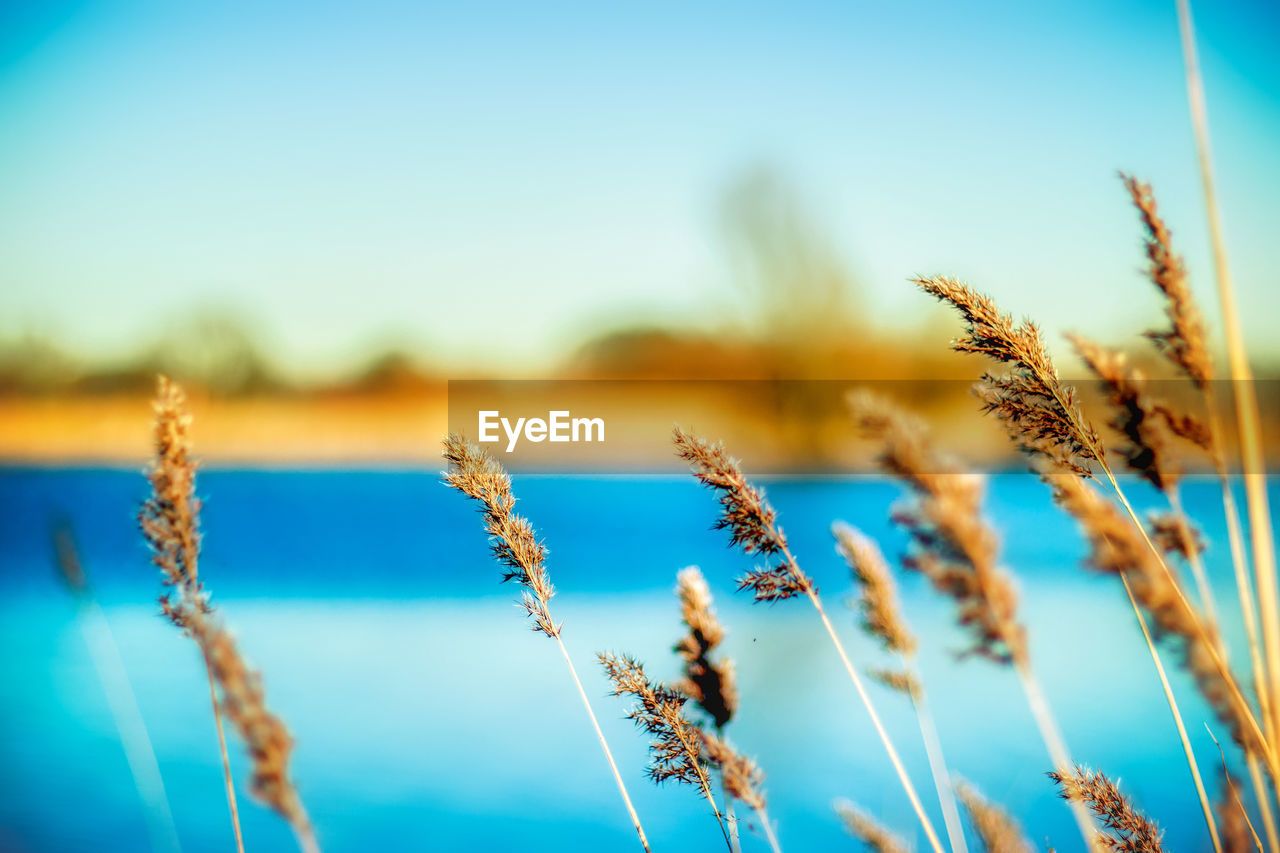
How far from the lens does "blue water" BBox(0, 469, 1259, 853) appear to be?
437 centimetres

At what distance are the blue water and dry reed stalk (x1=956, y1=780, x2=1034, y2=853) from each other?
1.38 feet

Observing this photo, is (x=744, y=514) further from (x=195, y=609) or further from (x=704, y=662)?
(x=195, y=609)

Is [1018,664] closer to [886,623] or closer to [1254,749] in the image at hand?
[886,623]

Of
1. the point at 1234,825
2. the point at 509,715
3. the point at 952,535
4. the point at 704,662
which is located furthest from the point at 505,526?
the point at 509,715

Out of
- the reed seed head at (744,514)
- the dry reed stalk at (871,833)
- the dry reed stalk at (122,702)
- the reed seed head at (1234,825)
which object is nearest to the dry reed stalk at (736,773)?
the dry reed stalk at (871,833)

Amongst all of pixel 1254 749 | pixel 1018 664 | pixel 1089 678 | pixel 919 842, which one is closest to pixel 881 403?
pixel 1018 664

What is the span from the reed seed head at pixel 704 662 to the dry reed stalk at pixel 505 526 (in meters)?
0.23

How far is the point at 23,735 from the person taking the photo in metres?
5.48

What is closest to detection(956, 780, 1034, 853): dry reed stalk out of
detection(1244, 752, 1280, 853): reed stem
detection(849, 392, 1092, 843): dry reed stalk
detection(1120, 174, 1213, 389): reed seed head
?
detection(849, 392, 1092, 843): dry reed stalk

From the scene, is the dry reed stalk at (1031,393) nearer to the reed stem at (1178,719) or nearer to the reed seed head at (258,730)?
the reed stem at (1178,719)

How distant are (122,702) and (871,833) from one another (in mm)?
6696

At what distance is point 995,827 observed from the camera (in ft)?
4.02

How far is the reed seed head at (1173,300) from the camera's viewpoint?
118 centimetres

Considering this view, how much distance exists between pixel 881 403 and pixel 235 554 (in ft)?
44.8
